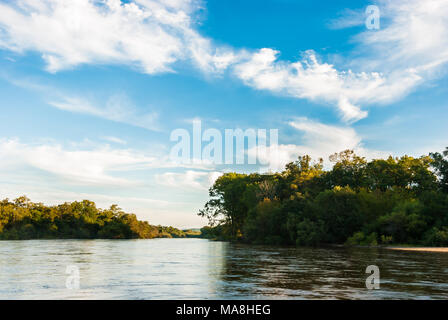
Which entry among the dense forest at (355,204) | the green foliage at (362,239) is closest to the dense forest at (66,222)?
the dense forest at (355,204)

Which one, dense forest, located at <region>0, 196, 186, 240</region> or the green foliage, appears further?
dense forest, located at <region>0, 196, 186, 240</region>

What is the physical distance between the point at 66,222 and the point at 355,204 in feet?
406

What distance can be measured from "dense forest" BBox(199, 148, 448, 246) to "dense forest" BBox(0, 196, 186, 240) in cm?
8090

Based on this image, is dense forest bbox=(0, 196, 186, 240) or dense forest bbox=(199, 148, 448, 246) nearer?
dense forest bbox=(199, 148, 448, 246)

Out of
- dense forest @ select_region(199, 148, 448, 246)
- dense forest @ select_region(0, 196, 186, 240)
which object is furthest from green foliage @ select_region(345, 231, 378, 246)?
dense forest @ select_region(0, 196, 186, 240)

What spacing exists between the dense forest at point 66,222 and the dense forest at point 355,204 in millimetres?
80905

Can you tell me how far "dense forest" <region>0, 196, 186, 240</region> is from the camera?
5497 inches

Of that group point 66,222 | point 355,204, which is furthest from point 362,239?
point 66,222

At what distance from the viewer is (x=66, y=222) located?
15638cm

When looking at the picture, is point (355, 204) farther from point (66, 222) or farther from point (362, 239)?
point (66, 222)

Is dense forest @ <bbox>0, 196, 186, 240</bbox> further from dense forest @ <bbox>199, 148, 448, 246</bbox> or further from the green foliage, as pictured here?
the green foliage

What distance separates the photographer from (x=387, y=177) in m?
84.2

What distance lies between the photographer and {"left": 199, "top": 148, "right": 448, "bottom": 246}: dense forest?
6272cm

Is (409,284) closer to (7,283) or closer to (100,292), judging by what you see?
(100,292)
